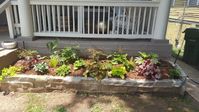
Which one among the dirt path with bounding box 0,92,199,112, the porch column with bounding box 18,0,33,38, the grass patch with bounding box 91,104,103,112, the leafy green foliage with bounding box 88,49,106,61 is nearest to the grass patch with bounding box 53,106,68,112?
the dirt path with bounding box 0,92,199,112

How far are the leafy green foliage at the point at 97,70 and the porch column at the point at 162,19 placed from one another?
5.02 ft

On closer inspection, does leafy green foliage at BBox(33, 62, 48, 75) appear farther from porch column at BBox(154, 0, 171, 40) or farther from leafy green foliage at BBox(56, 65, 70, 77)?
porch column at BBox(154, 0, 171, 40)

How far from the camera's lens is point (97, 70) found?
3.67m

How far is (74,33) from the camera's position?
15.1ft

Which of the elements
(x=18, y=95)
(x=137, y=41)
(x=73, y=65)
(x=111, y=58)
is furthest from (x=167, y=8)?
(x=18, y=95)

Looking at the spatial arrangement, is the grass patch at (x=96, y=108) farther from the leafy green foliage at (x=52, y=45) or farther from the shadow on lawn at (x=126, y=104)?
the leafy green foliage at (x=52, y=45)

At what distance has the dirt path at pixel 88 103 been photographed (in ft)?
10.5

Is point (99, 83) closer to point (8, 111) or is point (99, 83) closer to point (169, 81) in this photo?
point (169, 81)

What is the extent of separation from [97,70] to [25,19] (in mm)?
1976

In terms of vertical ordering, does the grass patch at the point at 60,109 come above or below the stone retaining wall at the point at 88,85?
below

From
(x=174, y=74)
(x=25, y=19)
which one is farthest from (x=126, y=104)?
(x=25, y=19)

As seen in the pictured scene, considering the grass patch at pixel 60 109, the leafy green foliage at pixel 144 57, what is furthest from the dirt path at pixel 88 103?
the leafy green foliage at pixel 144 57

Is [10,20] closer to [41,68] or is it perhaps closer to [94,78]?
[41,68]

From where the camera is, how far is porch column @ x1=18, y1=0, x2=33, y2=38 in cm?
418
